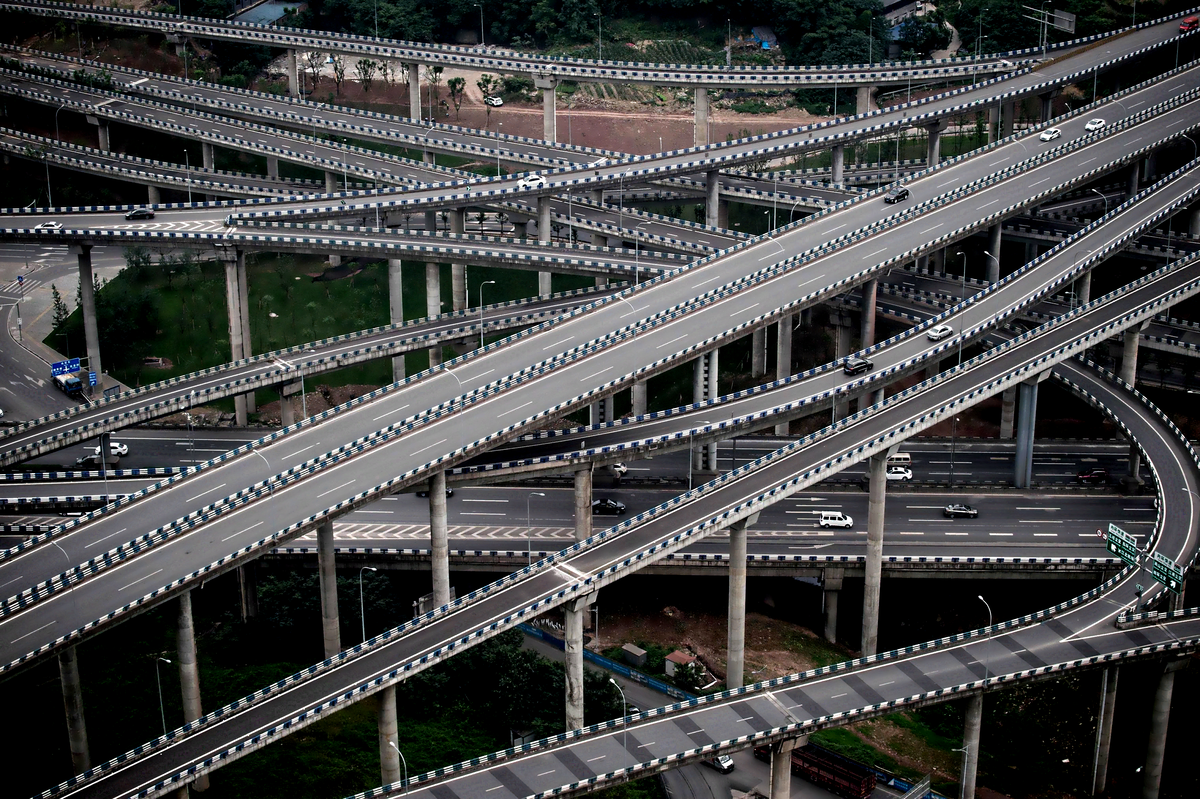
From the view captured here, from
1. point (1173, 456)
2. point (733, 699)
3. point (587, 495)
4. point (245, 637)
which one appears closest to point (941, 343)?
point (1173, 456)

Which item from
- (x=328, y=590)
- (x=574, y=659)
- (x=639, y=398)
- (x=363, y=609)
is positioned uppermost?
(x=639, y=398)

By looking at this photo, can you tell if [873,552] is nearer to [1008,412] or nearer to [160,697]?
[1008,412]

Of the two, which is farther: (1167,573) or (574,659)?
(1167,573)

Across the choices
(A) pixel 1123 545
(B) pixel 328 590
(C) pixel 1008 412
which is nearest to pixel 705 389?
(C) pixel 1008 412

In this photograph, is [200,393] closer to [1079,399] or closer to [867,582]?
[867,582]

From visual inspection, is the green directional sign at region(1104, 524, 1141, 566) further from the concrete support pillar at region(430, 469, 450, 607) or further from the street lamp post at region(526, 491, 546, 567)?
the concrete support pillar at region(430, 469, 450, 607)

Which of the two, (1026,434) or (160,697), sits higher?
Result: (1026,434)

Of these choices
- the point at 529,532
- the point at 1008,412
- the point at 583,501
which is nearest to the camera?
the point at 583,501

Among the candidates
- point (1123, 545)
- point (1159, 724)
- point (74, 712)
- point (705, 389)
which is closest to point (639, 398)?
point (705, 389)

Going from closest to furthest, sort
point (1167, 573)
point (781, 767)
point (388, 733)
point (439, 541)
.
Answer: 1. point (781, 767)
2. point (388, 733)
3. point (1167, 573)
4. point (439, 541)
